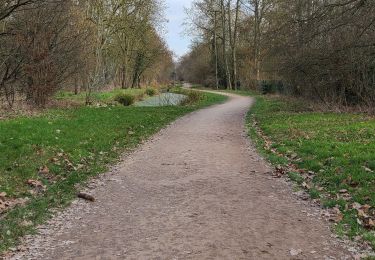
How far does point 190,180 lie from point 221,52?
56736 mm

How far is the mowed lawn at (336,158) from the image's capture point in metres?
6.76

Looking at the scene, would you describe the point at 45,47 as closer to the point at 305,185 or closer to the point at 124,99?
the point at 124,99

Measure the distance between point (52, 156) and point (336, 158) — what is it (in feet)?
20.9

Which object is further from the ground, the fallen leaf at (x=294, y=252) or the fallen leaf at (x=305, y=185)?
the fallen leaf at (x=305, y=185)

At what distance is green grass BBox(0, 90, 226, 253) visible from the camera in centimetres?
671

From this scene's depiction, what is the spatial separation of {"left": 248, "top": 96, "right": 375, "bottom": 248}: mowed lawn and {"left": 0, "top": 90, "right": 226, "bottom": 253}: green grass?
417 cm

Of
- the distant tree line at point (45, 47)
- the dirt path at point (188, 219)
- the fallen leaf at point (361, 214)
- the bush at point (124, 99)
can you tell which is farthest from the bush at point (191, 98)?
the fallen leaf at point (361, 214)

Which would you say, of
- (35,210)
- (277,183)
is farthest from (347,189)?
(35,210)

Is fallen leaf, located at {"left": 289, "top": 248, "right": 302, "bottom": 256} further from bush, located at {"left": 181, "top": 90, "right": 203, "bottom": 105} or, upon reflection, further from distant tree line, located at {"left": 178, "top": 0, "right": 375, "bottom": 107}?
bush, located at {"left": 181, "top": 90, "right": 203, "bottom": 105}

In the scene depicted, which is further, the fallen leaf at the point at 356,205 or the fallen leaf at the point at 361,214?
the fallen leaf at the point at 356,205

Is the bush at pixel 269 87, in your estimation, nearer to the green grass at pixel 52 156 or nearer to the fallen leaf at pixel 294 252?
the green grass at pixel 52 156

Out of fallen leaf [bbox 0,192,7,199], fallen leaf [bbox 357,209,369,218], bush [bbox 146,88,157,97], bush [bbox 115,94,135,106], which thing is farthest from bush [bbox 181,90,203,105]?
fallen leaf [bbox 357,209,369,218]

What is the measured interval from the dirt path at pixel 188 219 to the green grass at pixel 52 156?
1.23 feet

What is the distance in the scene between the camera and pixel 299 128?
15.6 meters
